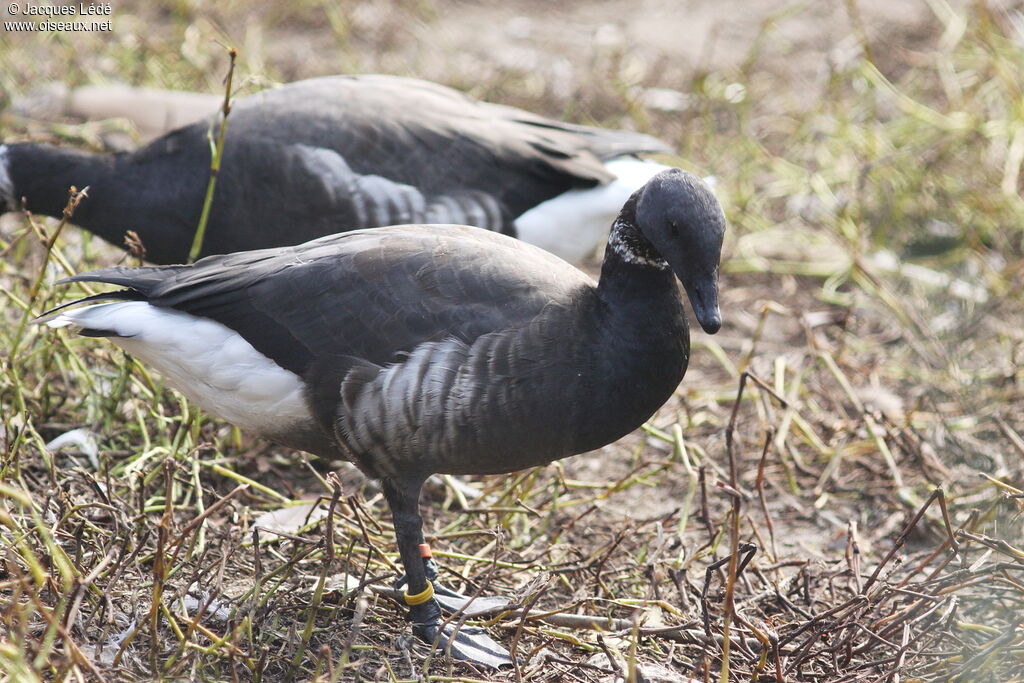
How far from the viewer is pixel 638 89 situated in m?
7.17

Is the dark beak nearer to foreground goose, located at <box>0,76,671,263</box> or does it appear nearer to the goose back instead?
the goose back

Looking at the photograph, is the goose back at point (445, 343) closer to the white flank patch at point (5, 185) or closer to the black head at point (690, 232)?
the black head at point (690, 232)

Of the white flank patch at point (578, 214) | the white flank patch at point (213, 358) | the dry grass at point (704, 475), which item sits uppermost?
the white flank patch at point (213, 358)

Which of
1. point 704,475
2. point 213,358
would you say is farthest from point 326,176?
point 704,475

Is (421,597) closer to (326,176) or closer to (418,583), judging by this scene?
(418,583)

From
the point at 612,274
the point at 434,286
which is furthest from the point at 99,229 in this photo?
the point at 612,274

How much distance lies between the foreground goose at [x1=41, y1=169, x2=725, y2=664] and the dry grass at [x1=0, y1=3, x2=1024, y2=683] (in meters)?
0.25

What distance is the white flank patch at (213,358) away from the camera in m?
3.28

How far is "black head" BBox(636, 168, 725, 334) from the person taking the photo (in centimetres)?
311

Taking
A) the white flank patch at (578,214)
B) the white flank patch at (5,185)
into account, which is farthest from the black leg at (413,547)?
the white flank patch at (5,185)

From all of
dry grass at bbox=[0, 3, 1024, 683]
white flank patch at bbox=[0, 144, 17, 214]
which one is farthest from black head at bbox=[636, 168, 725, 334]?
white flank patch at bbox=[0, 144, 17, 214]

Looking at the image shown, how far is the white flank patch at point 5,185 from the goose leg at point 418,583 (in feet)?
7.92

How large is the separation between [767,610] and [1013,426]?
5.07 ft

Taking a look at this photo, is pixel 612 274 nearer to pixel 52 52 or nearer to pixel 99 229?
pixel 99 229
